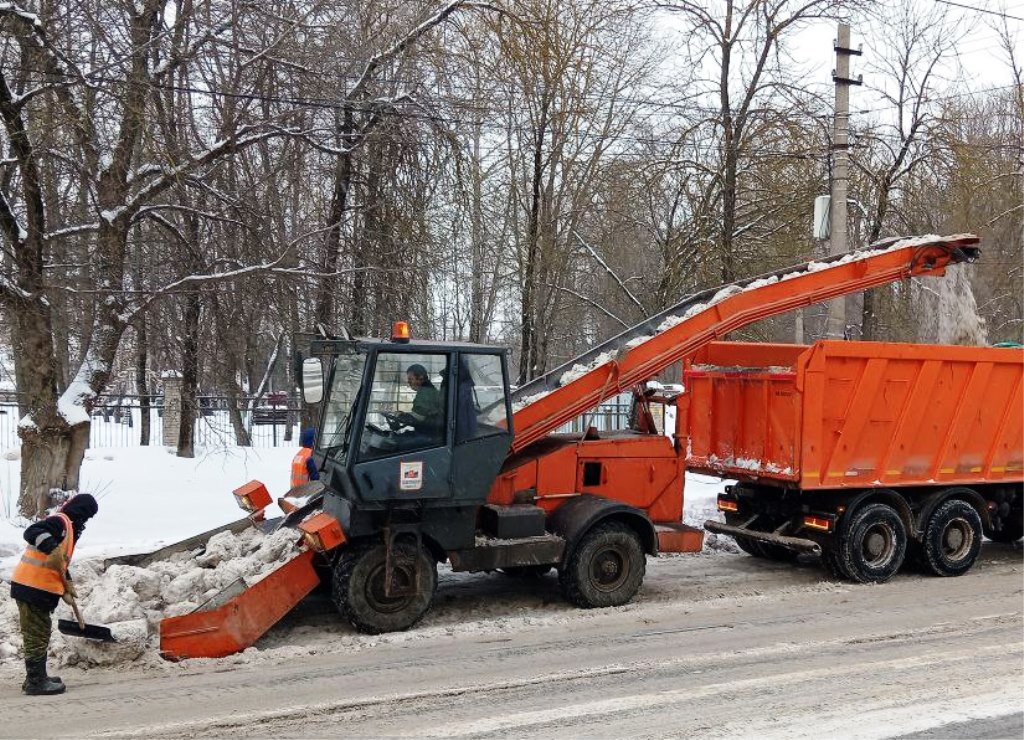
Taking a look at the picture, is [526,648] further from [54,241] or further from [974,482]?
[54,241]

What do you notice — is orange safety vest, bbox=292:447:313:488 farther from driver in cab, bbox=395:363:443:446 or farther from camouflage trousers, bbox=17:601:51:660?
camouflage trousers, bbox=17:601:51:660

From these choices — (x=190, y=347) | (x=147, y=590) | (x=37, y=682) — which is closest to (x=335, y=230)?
(x=190, y=347)

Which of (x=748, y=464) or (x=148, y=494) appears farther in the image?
(x=148, y=494)

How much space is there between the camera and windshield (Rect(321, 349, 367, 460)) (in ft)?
25.2

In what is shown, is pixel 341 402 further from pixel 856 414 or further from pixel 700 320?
pixel 856 414

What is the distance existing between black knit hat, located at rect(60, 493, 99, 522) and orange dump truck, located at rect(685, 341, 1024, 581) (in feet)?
20.3

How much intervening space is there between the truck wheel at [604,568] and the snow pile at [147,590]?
2.47m

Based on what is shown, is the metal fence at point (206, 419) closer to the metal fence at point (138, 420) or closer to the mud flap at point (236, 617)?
the metal fence at point (138, 420)

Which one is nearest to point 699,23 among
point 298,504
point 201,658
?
point 298,504

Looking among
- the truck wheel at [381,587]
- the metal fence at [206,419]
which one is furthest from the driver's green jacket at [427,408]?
the metal fence at [206,419]

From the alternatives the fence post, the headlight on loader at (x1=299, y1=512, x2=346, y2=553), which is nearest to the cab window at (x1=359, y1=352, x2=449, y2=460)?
the headlight on loader at (x1=299, y1=512, x2=346, y2=553)

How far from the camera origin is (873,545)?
978cm

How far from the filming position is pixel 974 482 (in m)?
10.3

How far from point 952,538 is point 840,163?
218 inches
